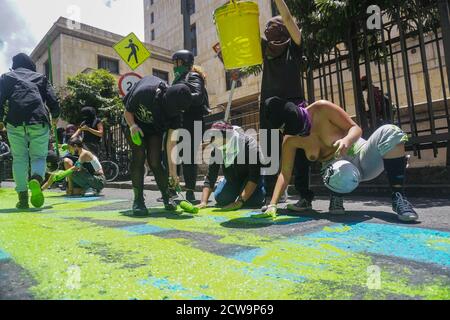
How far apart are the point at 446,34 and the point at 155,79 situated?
349 cm

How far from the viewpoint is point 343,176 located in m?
2.55

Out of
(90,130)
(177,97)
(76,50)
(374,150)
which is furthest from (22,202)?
(76,50)

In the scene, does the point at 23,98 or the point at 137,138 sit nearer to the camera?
the point at 137,138

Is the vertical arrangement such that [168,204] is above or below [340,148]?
below

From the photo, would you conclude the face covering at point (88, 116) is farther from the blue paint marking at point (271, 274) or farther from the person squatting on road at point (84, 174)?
the blue paint marking at point (271, 274)

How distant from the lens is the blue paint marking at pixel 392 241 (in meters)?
1.66

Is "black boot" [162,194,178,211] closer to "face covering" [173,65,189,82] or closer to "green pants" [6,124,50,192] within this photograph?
"face covering" [173,65,189,82]

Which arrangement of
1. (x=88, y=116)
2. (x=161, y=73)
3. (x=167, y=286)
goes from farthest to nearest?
(x=161, y=73) → (x=88, y=116) → (x=167, y=286)

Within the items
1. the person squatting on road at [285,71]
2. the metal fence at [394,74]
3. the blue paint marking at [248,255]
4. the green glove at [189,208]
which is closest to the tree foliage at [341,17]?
the metal fence at [394,74]

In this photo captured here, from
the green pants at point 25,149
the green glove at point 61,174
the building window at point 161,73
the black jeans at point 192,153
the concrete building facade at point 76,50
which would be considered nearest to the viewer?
the green pants at point 25,149

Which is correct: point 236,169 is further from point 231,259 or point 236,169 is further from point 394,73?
point 394,73

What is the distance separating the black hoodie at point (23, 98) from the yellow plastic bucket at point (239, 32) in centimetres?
239

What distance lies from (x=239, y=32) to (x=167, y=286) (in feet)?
7.74
